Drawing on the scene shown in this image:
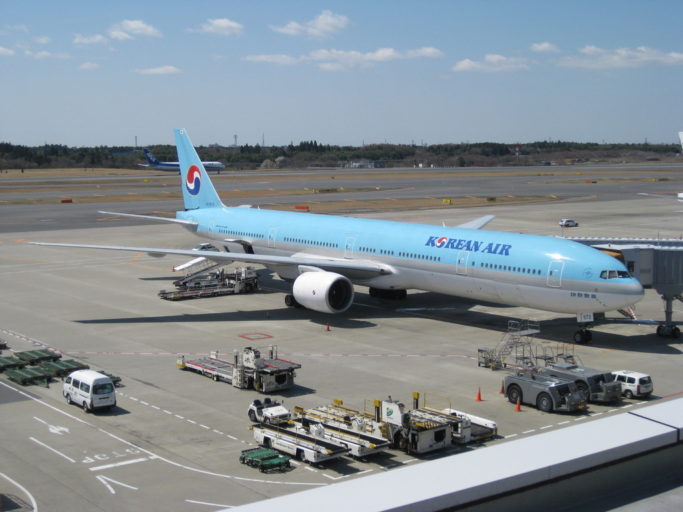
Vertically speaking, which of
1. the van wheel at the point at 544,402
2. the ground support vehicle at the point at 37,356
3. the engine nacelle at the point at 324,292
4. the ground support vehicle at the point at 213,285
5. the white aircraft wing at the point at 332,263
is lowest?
the van wheel at the point at 544,402

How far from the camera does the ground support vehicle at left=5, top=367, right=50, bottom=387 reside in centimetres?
2997

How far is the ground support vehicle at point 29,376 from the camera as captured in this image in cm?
2997

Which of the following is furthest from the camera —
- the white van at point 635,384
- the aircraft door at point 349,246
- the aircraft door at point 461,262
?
the aircraft door at point 349,246

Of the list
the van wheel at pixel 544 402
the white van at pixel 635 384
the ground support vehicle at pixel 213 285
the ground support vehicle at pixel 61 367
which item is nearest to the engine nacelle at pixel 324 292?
the ground support vehicle at pixel 213 285

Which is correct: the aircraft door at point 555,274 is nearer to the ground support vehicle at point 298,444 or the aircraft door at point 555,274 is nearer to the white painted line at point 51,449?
the ground support vehicle at point 298,444

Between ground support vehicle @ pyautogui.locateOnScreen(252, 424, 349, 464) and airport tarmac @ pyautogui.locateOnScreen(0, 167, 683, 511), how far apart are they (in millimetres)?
401

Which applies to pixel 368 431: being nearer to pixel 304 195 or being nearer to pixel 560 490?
pixel 560 490

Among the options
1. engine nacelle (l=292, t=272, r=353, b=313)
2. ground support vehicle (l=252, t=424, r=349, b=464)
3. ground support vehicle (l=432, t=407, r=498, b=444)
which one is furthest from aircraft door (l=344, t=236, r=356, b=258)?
ground support vehicle (l=252, t=424, r=349, b=464)

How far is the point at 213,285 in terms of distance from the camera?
49.9 metres

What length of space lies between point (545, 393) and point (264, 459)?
10.3 meters

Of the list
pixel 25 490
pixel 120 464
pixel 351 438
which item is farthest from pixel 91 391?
pixel 351 438

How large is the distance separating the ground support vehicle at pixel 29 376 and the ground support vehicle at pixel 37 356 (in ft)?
4.27

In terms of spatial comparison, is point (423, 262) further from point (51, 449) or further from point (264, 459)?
point (51, 449)

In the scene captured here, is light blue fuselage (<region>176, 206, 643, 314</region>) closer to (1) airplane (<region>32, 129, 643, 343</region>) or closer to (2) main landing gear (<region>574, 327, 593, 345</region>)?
(1) airplane (<region>32, 129, 643, 343</region>)
